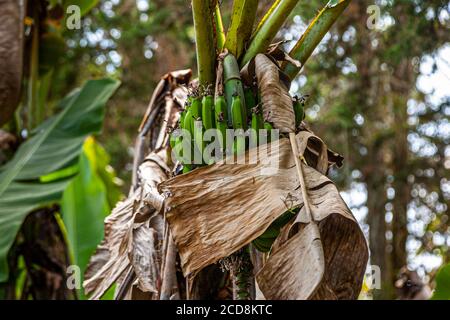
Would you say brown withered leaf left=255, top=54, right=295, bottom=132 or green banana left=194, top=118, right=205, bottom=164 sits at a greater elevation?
brown withered leaf left=255, top=54, right=295, bottom=132

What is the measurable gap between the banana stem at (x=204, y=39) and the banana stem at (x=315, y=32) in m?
0.21

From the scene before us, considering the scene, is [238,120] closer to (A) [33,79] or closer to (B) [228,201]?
(B) [228,201]

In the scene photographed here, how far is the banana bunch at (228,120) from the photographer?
1543mm

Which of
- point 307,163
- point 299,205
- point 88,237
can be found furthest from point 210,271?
point 88,237

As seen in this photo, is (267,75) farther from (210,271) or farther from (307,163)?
(210,271)

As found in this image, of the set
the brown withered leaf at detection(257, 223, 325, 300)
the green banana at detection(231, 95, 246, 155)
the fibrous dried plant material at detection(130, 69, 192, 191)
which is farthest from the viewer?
the fibrous dried plant material at detection(130, 69, 192, 191)

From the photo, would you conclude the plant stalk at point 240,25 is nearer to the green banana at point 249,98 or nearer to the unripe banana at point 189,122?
the green banana at point 249,98

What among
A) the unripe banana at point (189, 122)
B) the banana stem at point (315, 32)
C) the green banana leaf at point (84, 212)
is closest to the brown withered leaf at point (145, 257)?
the unripe banana at point (189, 122)

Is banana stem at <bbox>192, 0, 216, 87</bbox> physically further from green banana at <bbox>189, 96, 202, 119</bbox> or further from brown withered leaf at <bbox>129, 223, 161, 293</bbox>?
brown withered leaf at <bbox>129, 223, 161, 293</bbox>

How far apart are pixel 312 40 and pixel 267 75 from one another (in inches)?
8.5

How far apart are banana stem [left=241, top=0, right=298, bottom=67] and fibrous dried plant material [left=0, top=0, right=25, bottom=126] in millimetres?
1630

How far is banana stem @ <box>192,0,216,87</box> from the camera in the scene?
5.37 ft

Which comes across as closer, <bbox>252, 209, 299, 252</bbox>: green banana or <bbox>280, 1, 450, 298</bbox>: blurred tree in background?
<bbox>252, 209, 299, 252</bbox>: green banana

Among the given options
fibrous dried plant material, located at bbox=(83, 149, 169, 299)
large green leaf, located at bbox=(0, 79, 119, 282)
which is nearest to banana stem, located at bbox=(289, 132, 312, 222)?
fibrous dried plant material, located at bbox=(83, 149, 169, 299)
